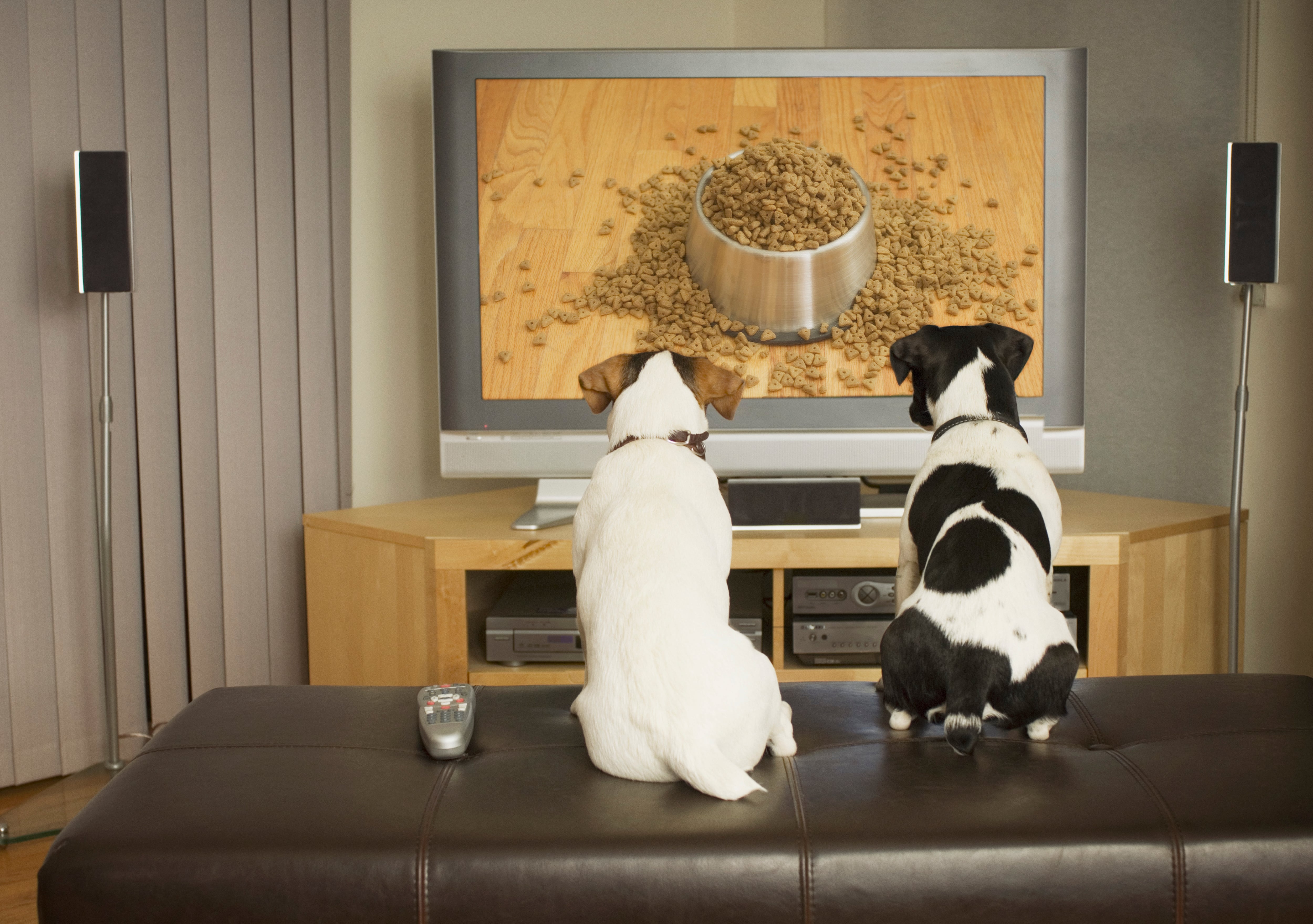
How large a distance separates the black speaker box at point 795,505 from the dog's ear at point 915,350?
850 mm

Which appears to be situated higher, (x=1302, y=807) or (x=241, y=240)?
(x=241, y=240)

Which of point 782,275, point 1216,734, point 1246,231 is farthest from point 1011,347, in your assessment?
point 1246,231

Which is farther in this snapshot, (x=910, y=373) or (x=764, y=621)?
(x=764, y=621)

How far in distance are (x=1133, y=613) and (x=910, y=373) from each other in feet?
3.83

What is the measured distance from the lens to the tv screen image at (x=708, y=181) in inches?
Answer: 112

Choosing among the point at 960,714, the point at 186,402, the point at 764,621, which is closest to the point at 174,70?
the point at 186,402

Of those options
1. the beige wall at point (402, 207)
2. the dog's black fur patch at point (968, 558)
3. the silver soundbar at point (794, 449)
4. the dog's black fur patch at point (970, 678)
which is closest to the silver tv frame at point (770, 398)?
the silver soundbar at point (794, 449)

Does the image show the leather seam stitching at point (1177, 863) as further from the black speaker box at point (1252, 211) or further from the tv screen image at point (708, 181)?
the black speaker box at point (1252, 211)

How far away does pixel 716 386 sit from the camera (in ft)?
6.11

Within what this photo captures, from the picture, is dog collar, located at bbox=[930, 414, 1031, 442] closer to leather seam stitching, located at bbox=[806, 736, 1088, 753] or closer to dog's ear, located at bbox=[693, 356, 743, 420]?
dog's ear, located at bbox=[693, 356, 743, 420]

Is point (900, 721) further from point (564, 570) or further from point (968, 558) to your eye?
point (564, 570)

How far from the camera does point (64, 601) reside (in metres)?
2.89

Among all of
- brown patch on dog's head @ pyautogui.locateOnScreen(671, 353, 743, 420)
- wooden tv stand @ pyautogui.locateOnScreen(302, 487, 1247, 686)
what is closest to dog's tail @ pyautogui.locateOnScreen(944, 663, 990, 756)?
brown patch on dog's head @ pyautogui.locateOnScreen(671, 353, 743, 420)

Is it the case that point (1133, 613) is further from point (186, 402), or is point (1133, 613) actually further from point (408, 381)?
point (186, 402)
